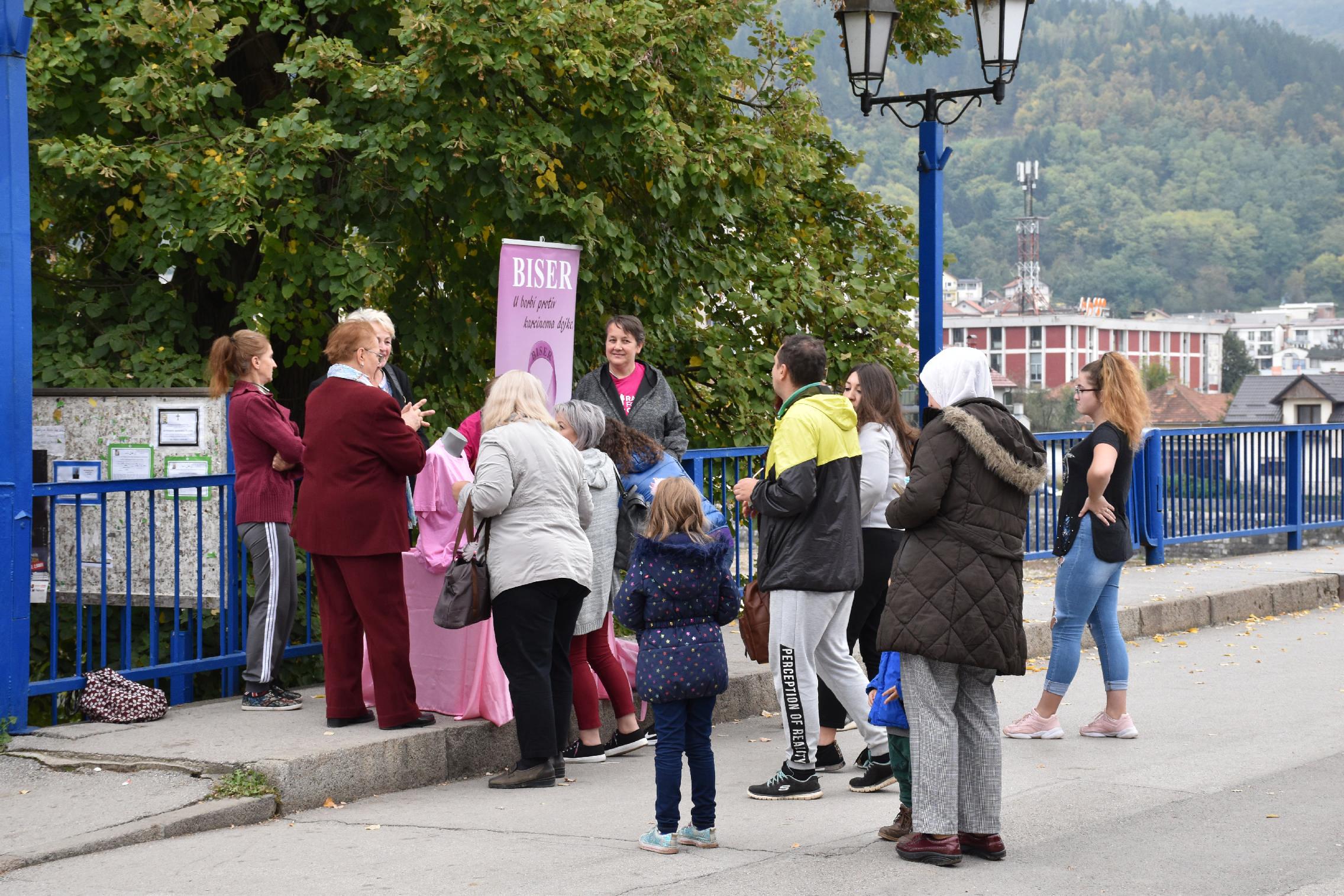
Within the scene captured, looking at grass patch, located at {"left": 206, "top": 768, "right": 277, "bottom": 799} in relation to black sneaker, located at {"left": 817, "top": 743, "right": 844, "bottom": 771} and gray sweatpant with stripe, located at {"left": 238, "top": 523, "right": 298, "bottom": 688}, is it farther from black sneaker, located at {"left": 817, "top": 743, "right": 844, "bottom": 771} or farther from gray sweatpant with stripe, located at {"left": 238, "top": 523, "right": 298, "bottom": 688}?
black sneaker, located at {"left": 817, "top": 743, "right": 844, "bottom": 771}

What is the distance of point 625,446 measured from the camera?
23.9 feet

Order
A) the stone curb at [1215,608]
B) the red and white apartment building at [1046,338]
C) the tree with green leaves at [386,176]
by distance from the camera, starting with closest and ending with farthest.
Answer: the tree with green leaves at [386,176]
the stone curb at [1215,608]
the red and white apartment building at [1046,338]

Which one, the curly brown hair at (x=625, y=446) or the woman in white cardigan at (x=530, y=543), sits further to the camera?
the curly brown hair at (x=625, y=446)

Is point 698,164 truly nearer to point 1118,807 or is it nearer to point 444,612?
point 444,612

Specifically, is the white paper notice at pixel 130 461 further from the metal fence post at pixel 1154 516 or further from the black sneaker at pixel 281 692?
the metal fence post at pixel 1154 516

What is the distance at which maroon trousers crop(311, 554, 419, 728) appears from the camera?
6.82 metres

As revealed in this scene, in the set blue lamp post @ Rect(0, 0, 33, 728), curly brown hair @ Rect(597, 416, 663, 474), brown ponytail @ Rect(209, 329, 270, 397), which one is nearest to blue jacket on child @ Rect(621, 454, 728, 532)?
curly brown hair @ Rect(597, 416, 663, 474)

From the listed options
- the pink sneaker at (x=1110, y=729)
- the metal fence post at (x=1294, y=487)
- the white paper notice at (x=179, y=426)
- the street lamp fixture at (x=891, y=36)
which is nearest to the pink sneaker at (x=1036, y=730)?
the pink sneaker at (x=1110, y=729)

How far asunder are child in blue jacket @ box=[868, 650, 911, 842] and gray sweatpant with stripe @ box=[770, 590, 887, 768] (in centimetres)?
63

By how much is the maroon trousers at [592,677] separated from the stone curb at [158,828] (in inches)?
65.9

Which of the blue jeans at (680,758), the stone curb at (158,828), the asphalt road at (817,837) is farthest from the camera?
the blue jeans at (680,758)

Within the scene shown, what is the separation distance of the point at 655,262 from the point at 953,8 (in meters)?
4.81

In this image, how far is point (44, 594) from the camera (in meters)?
7.85

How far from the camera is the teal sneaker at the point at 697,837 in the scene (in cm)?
553
